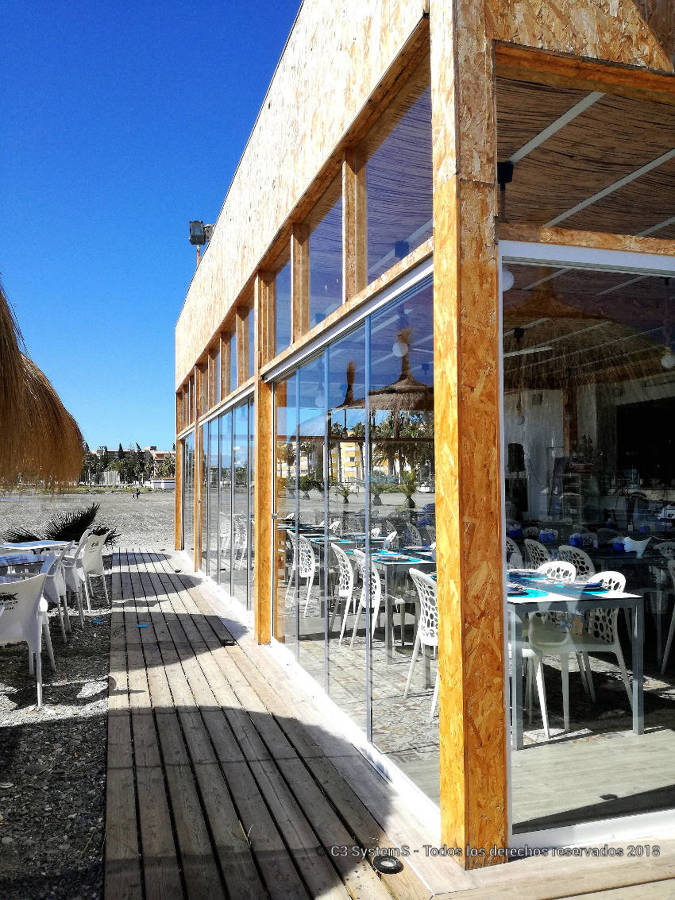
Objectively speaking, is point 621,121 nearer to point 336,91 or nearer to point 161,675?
point 336,91

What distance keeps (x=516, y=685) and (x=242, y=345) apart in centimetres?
564

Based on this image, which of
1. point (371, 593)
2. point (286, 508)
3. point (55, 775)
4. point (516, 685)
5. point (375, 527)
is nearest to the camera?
point (516, 685)

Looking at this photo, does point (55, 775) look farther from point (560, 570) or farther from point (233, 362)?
point (233, 362)

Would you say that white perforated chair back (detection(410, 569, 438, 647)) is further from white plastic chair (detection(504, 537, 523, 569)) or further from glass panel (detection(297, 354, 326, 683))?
glass panel (detection(297, 354, 326, 683))

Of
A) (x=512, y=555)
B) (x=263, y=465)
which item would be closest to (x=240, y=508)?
(x=263, y=465)

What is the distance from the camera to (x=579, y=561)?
315 centimetres

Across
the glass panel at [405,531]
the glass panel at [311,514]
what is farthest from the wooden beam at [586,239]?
the glass panel at [311,514]

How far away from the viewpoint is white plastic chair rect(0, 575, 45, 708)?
4785 millimetres

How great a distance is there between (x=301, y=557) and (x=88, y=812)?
8.65 ft

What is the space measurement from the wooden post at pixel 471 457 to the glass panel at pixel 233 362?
18.1 feet

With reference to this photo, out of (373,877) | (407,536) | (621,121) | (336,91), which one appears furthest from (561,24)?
(373,877)

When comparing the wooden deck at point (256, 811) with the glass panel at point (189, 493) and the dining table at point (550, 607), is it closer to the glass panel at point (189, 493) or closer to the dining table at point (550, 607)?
the dining table at point (550, 607)

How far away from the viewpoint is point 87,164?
15078 millimetres

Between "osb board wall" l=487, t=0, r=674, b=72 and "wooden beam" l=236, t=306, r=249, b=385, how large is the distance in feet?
16.2
